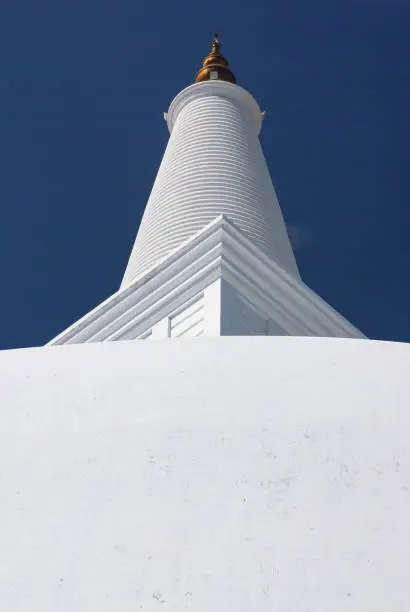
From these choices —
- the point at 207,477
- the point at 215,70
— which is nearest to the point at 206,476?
the point at 207,477

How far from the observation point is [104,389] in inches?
239

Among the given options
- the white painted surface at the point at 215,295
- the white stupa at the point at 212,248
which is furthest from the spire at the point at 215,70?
the white painted surface at the point at 215,295

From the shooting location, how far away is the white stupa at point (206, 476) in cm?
483

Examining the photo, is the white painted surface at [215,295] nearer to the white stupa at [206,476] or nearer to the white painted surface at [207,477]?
the white stupa at [206,476]

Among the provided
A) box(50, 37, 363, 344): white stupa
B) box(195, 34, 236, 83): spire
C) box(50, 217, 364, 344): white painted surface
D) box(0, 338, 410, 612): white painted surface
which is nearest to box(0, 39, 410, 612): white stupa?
box(0, 338, 410, 612): white painted surface

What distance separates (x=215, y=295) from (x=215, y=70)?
24.9ft

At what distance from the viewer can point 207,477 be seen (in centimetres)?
A: 534

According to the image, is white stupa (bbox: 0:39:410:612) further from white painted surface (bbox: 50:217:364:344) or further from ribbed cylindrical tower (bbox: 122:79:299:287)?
ribbed cylindrical tower (bbox: 122:79:299:287)

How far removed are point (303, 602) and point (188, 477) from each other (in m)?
0.97

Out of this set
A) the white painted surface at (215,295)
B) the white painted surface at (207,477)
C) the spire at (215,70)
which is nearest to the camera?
the white painted surface at (207,477)

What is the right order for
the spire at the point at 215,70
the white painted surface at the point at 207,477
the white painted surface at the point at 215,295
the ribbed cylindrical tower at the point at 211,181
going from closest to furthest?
the white painted surface at the point at 207,477
the white painted surface at the point at 215,295
the ribbed cylindrical tower at the point at 211,181
the spire at the point at 215,70

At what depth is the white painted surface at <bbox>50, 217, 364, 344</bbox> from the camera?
379 inches

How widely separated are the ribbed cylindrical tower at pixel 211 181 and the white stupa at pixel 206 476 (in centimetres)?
531

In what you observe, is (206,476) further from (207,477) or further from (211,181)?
(211,181)
